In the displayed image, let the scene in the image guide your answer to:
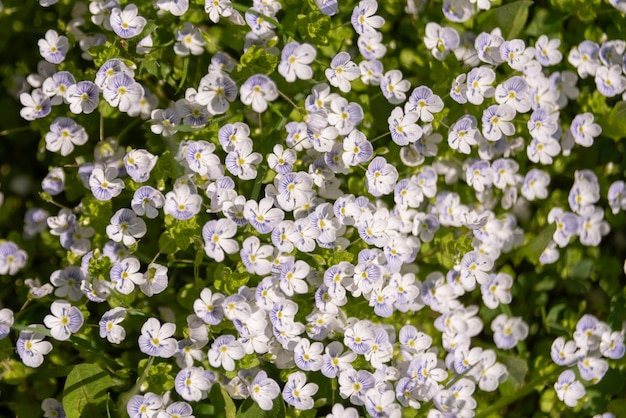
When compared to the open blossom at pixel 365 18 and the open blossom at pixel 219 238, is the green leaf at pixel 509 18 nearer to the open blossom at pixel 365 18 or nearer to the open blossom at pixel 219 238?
the open blossom at pixel 365 18

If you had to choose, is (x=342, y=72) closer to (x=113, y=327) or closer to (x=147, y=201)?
(x=147, y=201)

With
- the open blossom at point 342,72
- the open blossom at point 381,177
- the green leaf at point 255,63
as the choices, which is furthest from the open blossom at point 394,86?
the green leaf at point 255,63

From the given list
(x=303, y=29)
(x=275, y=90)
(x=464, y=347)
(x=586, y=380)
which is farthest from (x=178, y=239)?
(x=586, y=380)

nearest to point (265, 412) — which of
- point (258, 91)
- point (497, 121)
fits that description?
point (258, 91)

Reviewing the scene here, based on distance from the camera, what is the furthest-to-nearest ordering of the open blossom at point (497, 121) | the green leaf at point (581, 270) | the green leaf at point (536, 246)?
the green leaf at point (581, 270) → the green leaf at point (536, 246) → the open blossom at point (497, 121)

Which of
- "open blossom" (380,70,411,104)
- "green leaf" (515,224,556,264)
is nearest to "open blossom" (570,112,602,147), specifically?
"green leaf" (515,224,556,264)

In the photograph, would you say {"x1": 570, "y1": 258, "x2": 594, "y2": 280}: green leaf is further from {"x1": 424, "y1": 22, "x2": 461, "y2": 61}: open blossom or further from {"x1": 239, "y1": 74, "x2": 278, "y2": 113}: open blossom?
{"x1": 239, "y1": 74, "x2": 278, "y2": 113}: open blossom
